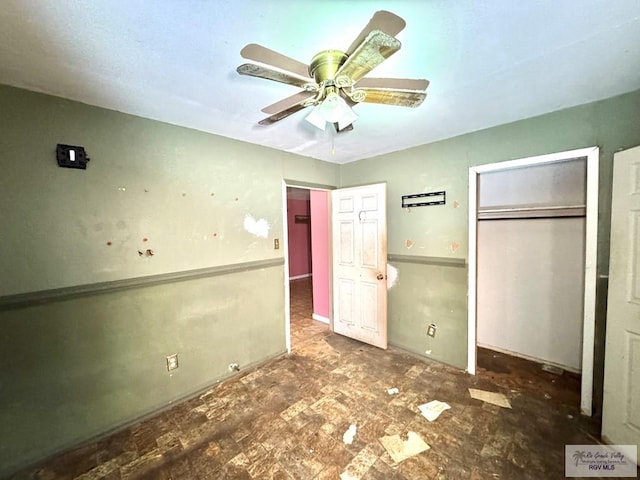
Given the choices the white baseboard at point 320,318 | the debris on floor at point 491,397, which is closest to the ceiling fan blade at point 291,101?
the debris on floor at point 491,397

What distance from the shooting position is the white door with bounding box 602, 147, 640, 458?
4.99 ft

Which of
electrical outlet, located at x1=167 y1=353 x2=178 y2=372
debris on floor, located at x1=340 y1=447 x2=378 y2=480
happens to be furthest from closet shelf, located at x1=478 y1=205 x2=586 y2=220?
electrical outlet, located at x1=167 y1=353 x2=178 y2=372

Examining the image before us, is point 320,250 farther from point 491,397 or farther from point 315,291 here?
point 491,397

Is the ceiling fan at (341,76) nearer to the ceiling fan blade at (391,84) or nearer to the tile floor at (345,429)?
the ceiling fan blade at (391,84)

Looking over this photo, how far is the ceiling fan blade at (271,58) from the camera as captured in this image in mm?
948

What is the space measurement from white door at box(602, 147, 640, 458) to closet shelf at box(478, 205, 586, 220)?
0.85 m

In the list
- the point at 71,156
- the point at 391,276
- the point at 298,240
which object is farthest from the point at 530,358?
the point at 298,240

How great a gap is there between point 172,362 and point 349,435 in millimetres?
1546

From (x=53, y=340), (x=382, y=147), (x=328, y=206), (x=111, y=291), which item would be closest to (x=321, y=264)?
(x=328, y=206)

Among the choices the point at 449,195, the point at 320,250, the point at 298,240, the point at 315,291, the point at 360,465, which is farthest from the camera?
the point at 298,240

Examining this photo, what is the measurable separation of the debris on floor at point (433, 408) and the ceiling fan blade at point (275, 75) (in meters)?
2.39

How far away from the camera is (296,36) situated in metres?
1.14

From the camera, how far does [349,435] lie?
1758mm

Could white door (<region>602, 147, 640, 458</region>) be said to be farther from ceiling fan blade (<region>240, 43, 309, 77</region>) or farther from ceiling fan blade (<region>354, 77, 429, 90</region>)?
ceiling fan blade (<region>240, 43, 309, 77</region>)
